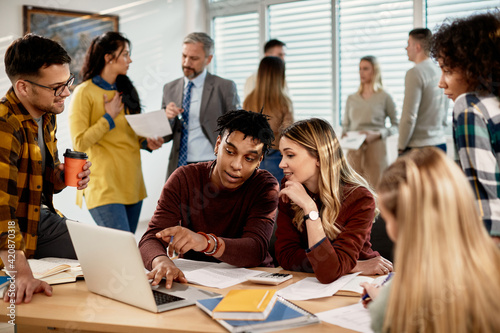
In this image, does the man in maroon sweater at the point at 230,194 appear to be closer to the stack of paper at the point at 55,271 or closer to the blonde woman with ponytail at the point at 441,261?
the stack of paper at the point at 55,271

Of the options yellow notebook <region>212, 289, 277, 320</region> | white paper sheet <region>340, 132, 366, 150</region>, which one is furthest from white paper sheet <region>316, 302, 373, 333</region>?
white paper sheet <region>340, 132, 366, 150</region>

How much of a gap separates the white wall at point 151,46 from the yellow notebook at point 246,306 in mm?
3949

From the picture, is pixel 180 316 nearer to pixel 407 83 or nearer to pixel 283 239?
pixel 283 239

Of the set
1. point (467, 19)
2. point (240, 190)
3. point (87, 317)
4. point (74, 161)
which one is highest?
point (467, 19)

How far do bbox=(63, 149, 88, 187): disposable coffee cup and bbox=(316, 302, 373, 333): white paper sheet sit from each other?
1.13 metres

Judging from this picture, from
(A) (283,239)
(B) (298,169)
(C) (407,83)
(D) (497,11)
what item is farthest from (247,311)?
(C) (407,83)

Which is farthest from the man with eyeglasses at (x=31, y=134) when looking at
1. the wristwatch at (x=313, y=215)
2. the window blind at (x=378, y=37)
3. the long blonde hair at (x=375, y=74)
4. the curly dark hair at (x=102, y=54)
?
the window blind at (x=378, y=37)

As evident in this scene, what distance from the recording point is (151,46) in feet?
19.3

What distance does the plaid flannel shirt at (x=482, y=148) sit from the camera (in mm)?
1428

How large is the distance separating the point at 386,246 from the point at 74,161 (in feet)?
4.47

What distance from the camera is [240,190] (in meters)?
2.24

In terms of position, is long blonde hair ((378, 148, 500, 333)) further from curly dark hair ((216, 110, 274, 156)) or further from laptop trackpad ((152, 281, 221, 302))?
curly dark hair ((216, 110, 274, 156))

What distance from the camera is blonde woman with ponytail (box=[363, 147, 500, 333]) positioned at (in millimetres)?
1009

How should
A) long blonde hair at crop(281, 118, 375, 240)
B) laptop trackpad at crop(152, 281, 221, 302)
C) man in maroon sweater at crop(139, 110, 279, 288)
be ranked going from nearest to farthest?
laptop trackpad at crop(152, 281, 221, 302), long blonde hair at crop(281, 118, 375, 240), man in maroon sweater at crop(139, 110, 279, 288)
